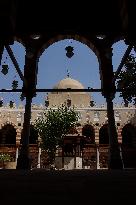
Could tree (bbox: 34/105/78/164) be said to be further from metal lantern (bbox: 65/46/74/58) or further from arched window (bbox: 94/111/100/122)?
metal lantern (bbox: 65/46/74/58)

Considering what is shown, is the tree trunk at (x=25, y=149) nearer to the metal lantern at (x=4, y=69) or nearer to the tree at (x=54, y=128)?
the metal lantern at (x=4, y=69)

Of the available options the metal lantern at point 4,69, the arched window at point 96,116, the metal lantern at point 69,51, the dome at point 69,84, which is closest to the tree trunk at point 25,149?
the metal lantern at point 4,69

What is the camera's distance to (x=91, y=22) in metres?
8.37

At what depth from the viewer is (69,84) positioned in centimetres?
3984

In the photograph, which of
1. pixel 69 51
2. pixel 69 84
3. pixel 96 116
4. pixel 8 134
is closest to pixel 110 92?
pixel 69 51

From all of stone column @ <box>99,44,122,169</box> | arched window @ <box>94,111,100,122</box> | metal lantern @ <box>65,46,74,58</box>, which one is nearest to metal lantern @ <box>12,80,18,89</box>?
metal lantern @ <box>65,46,74,58</box>

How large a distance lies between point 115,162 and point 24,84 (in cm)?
431

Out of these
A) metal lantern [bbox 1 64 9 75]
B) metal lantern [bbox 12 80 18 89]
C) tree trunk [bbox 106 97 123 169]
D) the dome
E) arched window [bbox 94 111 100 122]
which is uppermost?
the dome

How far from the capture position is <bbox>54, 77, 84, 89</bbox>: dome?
39.3 m

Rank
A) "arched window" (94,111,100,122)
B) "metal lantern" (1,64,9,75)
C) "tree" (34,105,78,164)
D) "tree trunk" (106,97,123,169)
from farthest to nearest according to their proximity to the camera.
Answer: "arched window" (94,111,100,122), "tree" (34,105,78,164), "metal lantern" (1,64,9,75), "tree trunk" (106,97,123,169)

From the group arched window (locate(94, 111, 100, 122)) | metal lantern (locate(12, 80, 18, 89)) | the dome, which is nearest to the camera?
metal lantern (locate(12, 80, 18, 89))

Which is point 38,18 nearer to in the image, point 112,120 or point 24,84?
point 24,84

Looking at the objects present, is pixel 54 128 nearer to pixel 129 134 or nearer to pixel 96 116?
pixel 96 116

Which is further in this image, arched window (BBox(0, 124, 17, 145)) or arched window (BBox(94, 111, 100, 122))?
arched window (BBox(0, 124, 17, 145))
